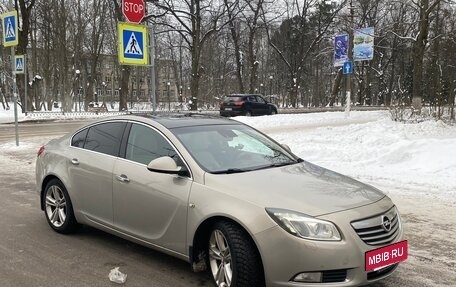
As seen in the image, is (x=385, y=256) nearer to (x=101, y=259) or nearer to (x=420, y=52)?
(x=101, y=259)

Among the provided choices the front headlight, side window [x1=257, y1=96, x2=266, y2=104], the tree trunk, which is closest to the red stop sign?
the front headlight

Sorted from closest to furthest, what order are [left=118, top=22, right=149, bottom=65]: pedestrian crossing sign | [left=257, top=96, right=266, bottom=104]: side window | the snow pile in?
the snow pile, [left=118, top=22, right=149, bottom=65]: pedestrian crossing sign, [left=257, top=96, right=266, bottom=104]: side window

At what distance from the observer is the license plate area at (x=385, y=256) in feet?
11.9

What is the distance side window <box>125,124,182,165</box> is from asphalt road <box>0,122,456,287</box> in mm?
1046

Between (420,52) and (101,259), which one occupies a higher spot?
(420,52)

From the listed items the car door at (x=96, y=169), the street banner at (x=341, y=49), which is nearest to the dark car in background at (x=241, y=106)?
the street banner at (x=341, y=49)

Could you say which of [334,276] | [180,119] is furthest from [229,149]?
[334,276]

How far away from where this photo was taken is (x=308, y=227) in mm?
3557

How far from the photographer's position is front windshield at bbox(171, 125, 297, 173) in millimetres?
4500

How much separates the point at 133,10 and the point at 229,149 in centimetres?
572

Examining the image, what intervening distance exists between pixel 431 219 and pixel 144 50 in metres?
6.15

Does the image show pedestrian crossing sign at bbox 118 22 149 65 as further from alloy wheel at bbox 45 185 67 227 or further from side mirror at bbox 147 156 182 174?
side mirror at bbox 147 156 182 174

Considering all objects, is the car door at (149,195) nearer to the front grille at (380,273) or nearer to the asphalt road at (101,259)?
the asphalt road at (101,259)

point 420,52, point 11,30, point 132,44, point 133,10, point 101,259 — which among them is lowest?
point 101,259
